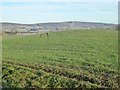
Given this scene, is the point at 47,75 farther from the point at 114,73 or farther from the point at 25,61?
the point at 25,61

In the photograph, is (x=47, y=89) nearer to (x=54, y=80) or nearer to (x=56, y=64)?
(x=54, y=80)

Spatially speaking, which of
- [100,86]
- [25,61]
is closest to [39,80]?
[100,86]

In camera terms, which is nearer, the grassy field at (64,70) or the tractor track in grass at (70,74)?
the grassy field at (64,70)

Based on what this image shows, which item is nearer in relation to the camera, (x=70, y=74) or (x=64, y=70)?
(x=70, y=74)

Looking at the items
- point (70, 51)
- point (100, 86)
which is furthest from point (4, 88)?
point (70, 51)

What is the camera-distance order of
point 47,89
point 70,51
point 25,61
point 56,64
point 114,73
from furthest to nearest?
point 70,51 < point 25,61 < point 56,64 < point 114,73 < point 47,89

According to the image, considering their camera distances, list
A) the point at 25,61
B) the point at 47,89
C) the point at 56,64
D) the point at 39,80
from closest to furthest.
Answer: the point at 47,89 < the point at 39,80 < the point at 56,64 < the point at 25,61

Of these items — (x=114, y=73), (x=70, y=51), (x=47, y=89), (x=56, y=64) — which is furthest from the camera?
(x=70, y=51)

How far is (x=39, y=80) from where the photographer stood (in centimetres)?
1539

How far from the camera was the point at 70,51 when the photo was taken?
976 inches

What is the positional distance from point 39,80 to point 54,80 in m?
0.80

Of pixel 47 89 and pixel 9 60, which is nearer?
pixel 47 89

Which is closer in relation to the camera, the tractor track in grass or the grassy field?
the grassy field

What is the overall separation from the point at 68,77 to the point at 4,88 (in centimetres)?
346
